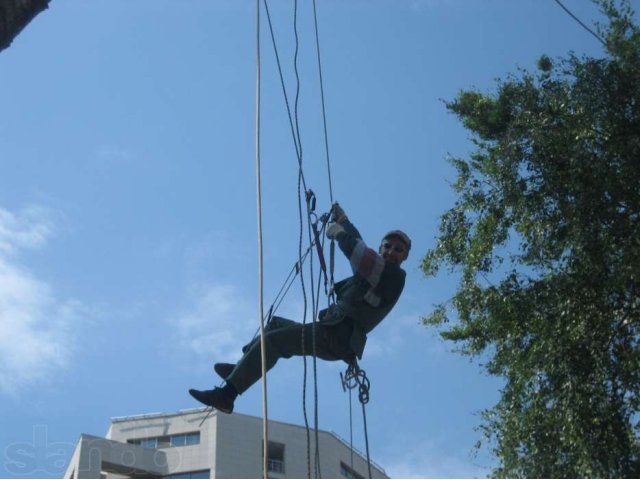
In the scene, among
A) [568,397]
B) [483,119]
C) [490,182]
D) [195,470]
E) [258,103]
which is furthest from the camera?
[195,470]

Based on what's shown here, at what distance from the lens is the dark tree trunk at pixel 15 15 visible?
154 inches

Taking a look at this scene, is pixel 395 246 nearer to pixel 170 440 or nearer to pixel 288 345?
pixel 288 345

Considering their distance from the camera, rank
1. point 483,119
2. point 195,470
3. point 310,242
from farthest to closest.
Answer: point 195,470
point 483,119
point 310,242

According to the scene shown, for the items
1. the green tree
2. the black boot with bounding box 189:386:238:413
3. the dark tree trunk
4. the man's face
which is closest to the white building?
the green tree

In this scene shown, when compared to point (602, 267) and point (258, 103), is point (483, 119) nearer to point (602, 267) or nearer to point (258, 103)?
point (602, 267)

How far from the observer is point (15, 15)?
13.1 feet

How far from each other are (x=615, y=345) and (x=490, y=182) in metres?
2.36

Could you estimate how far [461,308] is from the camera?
1124 centimetres

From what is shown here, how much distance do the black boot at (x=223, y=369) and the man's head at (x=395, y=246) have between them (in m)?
1.06

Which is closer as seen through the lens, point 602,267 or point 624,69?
point 602,267

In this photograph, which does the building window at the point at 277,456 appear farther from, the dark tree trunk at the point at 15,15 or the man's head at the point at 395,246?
the dark tree trunk at the point at 15,15

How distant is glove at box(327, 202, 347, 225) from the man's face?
0.36 metres

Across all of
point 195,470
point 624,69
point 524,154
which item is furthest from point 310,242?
point 195,470

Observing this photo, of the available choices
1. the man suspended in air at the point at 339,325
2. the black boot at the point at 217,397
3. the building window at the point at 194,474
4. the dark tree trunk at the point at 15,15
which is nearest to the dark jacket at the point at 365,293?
the man suspended in air at the point at 339,325
